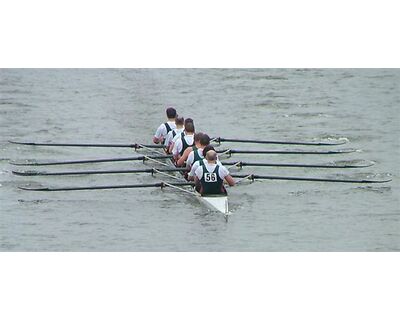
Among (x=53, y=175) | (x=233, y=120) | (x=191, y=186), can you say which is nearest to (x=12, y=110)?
(x=233, y=120)

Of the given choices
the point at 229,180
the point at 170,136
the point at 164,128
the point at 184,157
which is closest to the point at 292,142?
the point at 164,128

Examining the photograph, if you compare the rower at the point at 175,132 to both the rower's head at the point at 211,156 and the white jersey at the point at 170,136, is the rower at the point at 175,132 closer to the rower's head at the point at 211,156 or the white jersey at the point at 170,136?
the white jersey at the point at 170,136

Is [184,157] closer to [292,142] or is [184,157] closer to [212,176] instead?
[212,176]

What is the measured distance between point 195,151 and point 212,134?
613cm

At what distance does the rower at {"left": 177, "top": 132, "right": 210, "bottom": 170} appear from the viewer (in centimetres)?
2262

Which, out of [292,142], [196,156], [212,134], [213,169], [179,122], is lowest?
[213,169]

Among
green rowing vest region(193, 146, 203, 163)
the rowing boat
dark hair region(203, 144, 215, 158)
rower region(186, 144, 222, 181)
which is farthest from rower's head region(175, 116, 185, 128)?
the rowing boat

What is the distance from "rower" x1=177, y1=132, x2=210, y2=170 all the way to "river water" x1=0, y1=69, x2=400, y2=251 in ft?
1.94

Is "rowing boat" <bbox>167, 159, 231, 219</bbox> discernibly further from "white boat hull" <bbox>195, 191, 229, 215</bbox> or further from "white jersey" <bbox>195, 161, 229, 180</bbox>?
"white jersey" <bbox>195, 161, 229, 180</bbox>

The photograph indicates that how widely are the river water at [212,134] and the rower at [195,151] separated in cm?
59

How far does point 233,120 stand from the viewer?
101ft

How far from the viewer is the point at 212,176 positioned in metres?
22.0

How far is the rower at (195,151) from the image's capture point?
2262 cm

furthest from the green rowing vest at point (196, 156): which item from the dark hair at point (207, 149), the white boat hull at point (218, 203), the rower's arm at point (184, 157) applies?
the white boat hull at point (218, 203)
